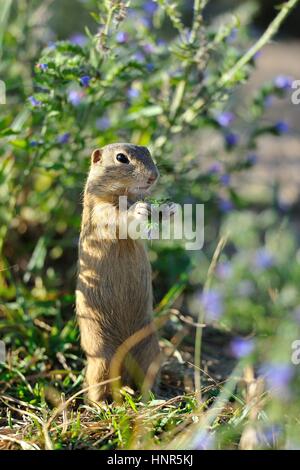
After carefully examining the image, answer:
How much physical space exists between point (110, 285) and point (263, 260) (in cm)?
155

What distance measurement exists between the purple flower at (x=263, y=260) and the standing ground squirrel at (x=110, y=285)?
Result: 1.33m

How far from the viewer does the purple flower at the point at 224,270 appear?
189 inches

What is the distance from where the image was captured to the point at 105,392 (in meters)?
3.47

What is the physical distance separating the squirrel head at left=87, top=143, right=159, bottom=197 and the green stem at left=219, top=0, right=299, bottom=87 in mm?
1049

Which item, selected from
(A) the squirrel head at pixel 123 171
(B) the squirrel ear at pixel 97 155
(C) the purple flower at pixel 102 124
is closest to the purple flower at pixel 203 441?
(A) the squirrel head at pixel 123 171

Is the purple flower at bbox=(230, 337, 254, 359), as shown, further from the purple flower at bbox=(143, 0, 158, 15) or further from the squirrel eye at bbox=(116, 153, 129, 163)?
the purple flower at bbox=(143, 0, 158, 15)

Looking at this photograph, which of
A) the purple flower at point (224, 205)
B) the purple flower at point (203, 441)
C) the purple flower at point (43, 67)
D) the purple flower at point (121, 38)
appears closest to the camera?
the purple flower at point (203, 441)

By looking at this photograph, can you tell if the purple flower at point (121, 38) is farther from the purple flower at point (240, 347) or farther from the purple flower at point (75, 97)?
the purple flower at point (240, 347)

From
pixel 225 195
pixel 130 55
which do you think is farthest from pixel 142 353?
pixel 225 195

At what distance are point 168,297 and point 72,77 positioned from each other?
1505 mm

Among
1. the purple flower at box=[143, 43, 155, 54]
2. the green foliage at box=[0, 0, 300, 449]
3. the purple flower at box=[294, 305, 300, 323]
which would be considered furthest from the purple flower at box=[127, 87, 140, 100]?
the purple flower at box=[294, 305, 300, 323]

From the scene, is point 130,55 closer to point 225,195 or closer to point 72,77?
point 72,77
